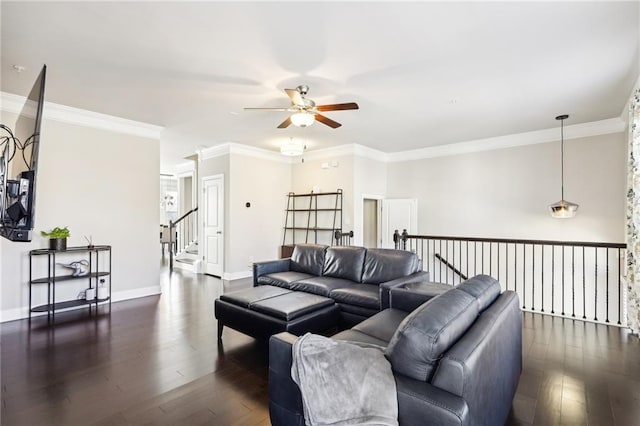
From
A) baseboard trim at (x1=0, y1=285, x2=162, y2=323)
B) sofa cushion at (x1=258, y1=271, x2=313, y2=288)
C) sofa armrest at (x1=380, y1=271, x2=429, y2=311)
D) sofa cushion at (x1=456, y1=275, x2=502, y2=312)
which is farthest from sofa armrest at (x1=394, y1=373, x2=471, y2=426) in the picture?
baseboard trim at (x1=0, y1=285, x2=162, y2=323)

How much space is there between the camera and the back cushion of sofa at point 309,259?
4234 millimetres

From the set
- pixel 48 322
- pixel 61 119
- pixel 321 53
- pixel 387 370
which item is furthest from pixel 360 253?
pixel 61 119

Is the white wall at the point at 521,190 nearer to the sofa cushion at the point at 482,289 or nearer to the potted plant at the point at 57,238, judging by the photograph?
the sofa cushion at the point at 482,289

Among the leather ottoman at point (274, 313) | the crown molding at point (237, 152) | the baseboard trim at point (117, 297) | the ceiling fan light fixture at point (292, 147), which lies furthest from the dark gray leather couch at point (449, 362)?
the crown molding at point (237, 152)

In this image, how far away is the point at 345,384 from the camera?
1300 millimetres

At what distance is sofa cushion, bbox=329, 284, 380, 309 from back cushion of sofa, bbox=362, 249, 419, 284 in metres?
0.23

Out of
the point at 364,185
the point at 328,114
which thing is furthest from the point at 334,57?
the point at 364,185

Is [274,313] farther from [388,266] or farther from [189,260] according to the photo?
[189,260]

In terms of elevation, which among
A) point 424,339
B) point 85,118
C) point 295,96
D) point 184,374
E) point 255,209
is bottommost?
point 184,374

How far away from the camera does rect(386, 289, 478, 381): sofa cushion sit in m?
1.29

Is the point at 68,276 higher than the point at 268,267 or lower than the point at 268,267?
lower

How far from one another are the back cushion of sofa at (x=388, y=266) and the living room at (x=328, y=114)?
6.48ft

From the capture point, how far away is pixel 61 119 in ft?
13.6

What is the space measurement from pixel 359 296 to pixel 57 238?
3923mm
